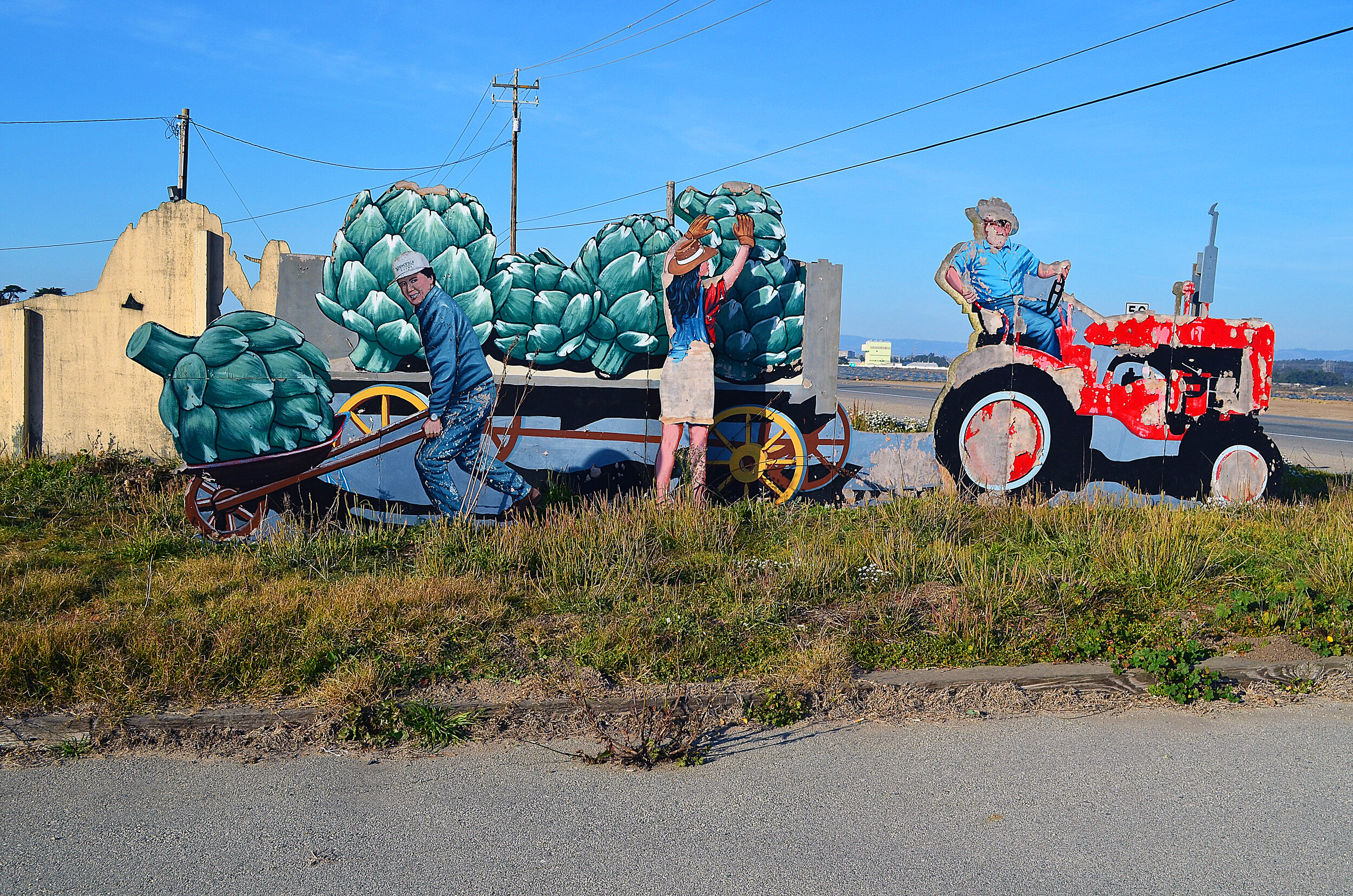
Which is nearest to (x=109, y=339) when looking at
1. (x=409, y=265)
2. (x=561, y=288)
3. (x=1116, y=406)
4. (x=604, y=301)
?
(x=409, y=265)

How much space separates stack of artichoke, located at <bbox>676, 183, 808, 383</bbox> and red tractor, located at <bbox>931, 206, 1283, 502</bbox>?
1627 mm

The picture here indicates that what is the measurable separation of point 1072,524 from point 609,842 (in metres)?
5.94

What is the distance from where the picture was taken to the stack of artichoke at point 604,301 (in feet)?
26.2

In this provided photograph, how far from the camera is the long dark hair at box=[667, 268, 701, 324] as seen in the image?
7.99m

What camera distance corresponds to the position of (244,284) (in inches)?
444

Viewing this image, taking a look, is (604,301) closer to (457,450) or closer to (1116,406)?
(457,450)

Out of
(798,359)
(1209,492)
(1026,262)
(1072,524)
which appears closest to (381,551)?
(798,359)

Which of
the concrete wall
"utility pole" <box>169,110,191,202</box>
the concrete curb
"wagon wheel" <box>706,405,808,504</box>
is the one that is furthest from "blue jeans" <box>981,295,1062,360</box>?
"utility pole" <box>169,110,191,202</box>

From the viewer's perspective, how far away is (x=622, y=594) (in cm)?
594

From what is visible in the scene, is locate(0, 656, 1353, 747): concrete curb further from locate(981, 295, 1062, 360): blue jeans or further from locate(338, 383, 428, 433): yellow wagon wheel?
locate(981, 295, 1062, 360): blue jeans

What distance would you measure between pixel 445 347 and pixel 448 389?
0.36 m

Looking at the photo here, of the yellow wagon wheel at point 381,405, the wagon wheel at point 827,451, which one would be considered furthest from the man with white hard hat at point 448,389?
the wagon wheel at point 827,451

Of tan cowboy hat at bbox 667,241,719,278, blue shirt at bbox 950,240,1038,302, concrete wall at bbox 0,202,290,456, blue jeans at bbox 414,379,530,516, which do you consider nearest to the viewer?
blue jeans at bbox 414,379,530,516

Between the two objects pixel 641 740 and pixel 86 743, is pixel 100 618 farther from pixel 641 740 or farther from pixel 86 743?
pixel 641 740
